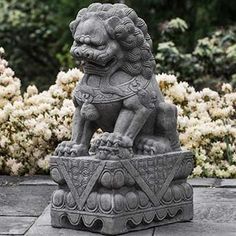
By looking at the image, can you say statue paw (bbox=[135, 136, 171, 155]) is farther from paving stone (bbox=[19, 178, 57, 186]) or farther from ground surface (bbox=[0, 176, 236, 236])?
paving stone (bbox=[19, 178, 57, 186])

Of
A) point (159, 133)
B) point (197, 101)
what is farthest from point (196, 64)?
point (159, 133)

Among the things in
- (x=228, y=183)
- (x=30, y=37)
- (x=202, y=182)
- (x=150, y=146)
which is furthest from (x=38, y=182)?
(x=30, y=37)

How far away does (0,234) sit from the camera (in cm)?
511

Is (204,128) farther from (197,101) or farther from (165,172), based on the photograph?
(165,172)

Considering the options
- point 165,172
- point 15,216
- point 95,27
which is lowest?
point 15,216

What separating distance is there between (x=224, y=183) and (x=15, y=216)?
1.88 meters

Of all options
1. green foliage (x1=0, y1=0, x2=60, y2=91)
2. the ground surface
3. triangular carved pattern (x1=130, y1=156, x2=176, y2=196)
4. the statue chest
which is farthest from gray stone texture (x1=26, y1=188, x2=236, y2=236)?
green foliage (x1=0, y1=0, x2=60, y2=91)

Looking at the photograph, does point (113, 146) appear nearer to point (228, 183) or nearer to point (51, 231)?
point (51, 231)

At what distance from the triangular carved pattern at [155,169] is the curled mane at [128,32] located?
1.77 ft

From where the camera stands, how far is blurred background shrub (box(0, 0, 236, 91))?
409 inches

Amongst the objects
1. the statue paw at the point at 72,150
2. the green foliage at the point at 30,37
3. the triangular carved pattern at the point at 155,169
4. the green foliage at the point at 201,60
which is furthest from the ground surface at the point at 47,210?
the green foliage at the point at 30,37

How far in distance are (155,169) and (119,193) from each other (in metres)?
0.31

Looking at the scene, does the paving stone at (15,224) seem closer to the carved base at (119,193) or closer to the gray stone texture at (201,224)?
the gray stone texture at (201,224)

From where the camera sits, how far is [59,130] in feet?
24.1
